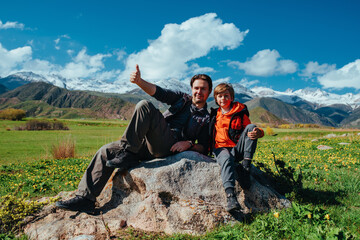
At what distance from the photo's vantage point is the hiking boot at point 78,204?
4324mm

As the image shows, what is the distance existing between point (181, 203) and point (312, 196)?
3173 mm

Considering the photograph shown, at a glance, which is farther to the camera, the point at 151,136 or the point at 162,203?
the point at 151,136

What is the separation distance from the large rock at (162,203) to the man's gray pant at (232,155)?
33 cm

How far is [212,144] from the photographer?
5.25 metres

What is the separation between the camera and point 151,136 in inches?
179

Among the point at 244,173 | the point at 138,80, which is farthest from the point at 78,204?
the point at 244,173

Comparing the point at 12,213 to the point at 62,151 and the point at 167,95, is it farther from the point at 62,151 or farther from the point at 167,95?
the point at 62,151

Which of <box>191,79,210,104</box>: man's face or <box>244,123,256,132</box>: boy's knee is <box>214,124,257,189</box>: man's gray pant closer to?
<box>244,123,256,132</box>: boy's knee

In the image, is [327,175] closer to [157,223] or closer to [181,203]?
[181,203]

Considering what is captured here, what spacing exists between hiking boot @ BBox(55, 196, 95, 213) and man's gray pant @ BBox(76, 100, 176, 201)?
108mm

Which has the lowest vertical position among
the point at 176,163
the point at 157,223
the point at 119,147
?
the point at 157,223

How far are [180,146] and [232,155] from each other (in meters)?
1.07

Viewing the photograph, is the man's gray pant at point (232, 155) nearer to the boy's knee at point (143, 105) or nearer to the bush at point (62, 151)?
the boy's knee at point (143, 105)

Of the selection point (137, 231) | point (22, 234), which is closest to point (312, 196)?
point (137, 231)
